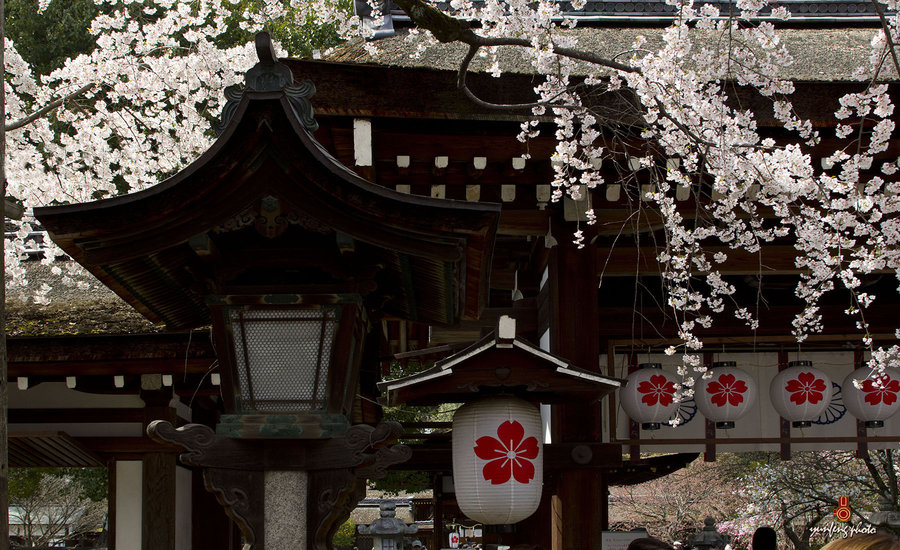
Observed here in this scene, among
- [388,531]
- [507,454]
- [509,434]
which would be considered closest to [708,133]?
[509,434]

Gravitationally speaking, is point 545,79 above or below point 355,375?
above

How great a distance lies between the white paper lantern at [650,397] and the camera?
756cm

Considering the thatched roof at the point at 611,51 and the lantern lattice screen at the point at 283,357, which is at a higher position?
the thatched roof at the point at 611,51

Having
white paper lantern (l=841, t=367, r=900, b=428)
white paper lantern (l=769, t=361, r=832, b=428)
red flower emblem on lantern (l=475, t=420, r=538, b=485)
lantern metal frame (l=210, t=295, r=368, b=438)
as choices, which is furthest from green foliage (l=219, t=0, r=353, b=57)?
lantern metal frame (l=210, t=295, r=368, b=438)

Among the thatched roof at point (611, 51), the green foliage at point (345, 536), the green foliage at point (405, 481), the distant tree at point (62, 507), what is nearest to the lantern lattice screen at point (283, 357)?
the thatched roof at point (611, 51)

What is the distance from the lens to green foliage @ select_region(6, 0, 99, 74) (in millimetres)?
16359

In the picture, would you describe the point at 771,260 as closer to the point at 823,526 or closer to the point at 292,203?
the point at 292,203

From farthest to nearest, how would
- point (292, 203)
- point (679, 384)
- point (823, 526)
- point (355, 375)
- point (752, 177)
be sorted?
1. point (823, 526)
2. point (679, 384)
3. point (752, 177)
4. point (355, 375)
5. point (292, 203)

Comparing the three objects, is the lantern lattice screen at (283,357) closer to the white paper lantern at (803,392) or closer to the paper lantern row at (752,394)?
the paper lantern row at (752,394)

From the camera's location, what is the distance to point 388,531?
1225cm

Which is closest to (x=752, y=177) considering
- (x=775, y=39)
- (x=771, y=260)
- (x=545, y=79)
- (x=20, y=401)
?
(x=775, y=39)

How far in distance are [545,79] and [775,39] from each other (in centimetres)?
149

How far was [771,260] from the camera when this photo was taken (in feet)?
25.4

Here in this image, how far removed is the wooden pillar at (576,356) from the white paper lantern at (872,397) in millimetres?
2860
